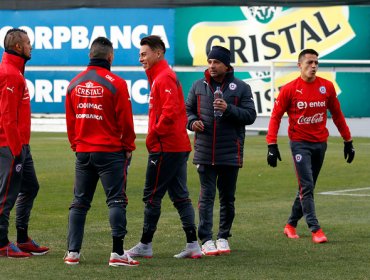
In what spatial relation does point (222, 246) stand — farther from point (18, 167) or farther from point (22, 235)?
point (18, 167)

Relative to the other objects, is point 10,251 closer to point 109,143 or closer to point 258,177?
point 109,143

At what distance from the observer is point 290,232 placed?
1262 centimetres

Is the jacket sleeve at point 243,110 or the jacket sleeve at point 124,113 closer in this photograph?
the jacket sleeve at point 124,113

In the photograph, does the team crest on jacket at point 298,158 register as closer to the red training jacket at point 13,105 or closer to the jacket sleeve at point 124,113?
the jacket sleeve at point 124,113

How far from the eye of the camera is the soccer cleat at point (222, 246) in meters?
11.3

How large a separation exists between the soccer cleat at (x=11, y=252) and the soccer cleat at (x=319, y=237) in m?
3.15

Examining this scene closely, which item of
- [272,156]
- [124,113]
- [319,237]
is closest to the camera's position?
[124,113]

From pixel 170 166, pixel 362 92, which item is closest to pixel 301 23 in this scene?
pixel 362 92

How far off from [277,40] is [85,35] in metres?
5.83

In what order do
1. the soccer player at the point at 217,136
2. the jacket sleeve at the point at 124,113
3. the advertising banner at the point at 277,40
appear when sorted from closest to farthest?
the jacket sleeve at the point at 124,113 → the soccer player at the point at 217,136 → the advertising banner at the point at 277,40

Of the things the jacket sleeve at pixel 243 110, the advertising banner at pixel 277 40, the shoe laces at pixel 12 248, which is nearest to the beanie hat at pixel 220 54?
the jacket sleeve at pixel 243 110

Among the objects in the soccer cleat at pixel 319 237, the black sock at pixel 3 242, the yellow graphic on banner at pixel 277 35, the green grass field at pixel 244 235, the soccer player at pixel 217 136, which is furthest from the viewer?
the yellow graphic on banner at pixel 277 35

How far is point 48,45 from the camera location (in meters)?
34.1

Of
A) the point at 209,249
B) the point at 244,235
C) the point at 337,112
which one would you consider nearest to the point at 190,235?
the point at 209,249
